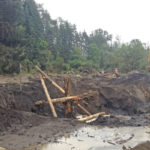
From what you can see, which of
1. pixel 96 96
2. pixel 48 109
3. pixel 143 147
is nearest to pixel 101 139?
pixel 143 147

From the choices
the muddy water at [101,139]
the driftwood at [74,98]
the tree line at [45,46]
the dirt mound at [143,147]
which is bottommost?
the muddy water at [101,139]

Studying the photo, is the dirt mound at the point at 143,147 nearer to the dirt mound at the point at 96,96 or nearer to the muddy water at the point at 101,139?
the muddy water at the point at 101,139

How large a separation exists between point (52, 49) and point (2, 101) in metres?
27.4

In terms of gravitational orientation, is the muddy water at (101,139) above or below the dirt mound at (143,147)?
below

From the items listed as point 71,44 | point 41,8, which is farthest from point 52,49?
point 41,8

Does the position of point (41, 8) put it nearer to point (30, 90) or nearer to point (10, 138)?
point (30, 90)

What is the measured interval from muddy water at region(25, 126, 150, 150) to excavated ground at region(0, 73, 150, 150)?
44 cm

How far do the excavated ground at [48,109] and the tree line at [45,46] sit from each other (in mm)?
7060

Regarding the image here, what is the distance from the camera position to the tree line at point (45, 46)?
763 inches

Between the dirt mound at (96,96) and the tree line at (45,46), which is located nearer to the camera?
the dirt mound at (96,96)

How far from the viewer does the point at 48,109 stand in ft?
33.2

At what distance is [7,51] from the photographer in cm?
1858

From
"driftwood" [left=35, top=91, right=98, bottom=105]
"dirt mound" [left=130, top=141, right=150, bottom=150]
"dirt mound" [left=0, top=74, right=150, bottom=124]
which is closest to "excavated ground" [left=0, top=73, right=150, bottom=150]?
"dirt mound" [left=0, top=74, right=150, bottom=124]

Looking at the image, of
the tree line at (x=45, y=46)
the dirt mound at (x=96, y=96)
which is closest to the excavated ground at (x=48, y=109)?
the dirt mound at (x=96, y=96)
